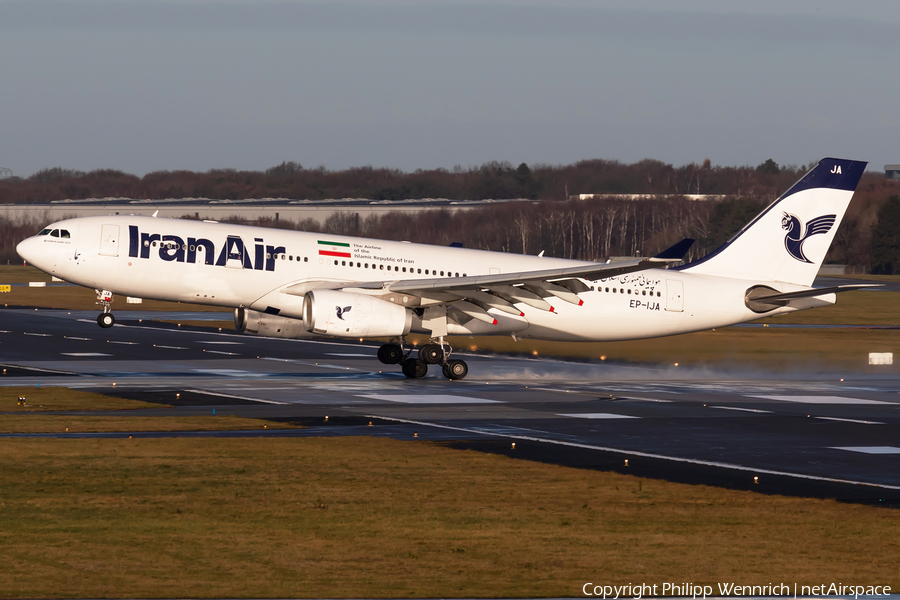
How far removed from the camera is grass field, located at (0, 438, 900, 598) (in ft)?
43.8

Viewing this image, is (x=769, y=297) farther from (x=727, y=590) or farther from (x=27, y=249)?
(x=727, y=590)

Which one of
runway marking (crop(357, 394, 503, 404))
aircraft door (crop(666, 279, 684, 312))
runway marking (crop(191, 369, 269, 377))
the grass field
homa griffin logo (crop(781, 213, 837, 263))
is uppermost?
homa griffin logo (crop(781, 213, 837, 263))

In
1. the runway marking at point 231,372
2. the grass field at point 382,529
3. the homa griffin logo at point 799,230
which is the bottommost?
Result: the grass field at point 382,529

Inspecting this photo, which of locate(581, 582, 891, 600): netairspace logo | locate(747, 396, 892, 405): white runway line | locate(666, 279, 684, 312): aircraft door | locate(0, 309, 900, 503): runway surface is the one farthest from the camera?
locate(666, 279, 684, 312): aircraft door

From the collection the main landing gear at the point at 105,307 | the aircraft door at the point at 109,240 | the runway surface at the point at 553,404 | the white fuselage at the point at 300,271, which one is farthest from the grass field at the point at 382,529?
the aircraft door at the point at 109,240

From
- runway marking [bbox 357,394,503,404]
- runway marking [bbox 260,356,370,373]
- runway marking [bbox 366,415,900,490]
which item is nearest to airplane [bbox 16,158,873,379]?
runway marking [bbox 357,394,503,404]

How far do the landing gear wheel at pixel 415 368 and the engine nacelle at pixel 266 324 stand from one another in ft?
12.8

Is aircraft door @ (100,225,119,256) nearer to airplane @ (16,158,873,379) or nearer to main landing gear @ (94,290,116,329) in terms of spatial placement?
airplane @ (16,158,873,379)

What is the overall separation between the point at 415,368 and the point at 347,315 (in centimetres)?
486

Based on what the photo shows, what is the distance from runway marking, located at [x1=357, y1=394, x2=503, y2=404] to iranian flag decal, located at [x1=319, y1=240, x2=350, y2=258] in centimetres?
659

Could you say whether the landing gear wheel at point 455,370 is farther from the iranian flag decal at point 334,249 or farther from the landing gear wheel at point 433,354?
the iranian flag decal at point 334,249

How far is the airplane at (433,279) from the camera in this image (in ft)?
124

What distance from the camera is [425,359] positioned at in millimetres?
39812

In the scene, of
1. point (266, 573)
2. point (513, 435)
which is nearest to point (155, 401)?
point (513, 435)
